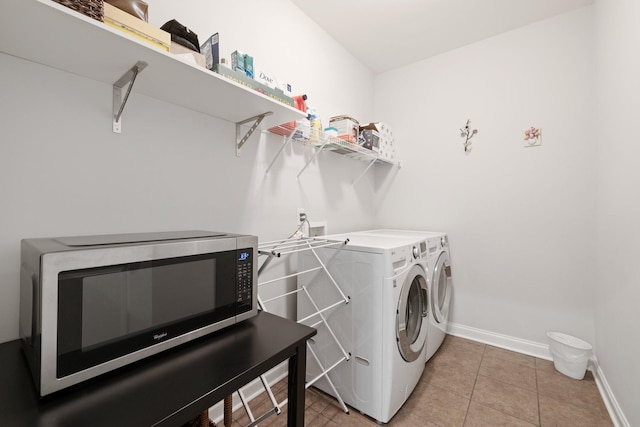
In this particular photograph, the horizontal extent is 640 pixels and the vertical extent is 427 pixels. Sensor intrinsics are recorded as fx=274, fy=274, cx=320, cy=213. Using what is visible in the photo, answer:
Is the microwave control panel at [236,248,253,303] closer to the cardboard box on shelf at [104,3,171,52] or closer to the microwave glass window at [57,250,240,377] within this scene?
the microwave glass window at [57,250,240,377]

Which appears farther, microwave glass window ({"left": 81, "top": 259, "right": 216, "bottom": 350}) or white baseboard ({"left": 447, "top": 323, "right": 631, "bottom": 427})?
white baseboard ({"left": 447, "top": 323, "right": 631, "bottom": 427})

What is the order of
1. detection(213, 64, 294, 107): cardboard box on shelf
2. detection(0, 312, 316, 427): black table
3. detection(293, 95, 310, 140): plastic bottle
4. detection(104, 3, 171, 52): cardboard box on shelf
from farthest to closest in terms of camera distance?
1. detection(293, 95, 310, 140): plastic bottle
2. detection(213, 64, 294, 107): cardboard box on shelf
3. detection(104, 3, 171, 52): cardboard box on shelf
4. detection(0, 312, 316, 427): black table

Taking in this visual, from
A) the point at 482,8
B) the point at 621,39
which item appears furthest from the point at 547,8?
the point at 621,39

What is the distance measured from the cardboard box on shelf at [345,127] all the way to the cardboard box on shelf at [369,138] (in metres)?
0.17

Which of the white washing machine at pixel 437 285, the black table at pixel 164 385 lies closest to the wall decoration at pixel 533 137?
the white washing machine at pixel 437 285

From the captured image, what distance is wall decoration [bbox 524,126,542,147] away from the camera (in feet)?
7.36

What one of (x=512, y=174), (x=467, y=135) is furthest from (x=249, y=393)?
(x=467, y=135)

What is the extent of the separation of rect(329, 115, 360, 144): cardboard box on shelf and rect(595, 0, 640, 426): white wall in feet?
5.21

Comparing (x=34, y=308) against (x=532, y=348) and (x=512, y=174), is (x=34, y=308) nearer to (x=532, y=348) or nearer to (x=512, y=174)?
(x=512, y=174)

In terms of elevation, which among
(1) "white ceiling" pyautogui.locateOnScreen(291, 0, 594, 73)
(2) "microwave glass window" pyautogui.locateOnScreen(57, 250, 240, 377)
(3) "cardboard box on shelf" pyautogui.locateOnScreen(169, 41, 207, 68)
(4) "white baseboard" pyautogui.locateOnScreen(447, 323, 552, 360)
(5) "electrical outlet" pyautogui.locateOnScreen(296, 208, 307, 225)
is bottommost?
(4) "white baseboard" pyautogui.locateOnScreen(447, 323, 552, 360)

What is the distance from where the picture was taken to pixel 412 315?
183 centimetres

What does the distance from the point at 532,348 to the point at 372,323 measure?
5.70 ft

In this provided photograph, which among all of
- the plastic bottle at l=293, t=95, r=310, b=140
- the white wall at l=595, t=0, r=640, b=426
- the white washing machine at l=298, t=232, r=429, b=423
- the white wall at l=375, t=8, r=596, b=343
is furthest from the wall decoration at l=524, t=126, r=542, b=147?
the plastic bottle at l=293, t=95, r=310, b=140

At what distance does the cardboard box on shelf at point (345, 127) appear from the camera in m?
2.21
